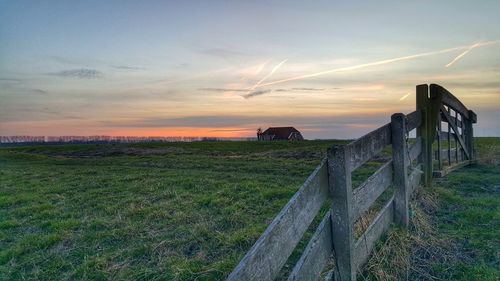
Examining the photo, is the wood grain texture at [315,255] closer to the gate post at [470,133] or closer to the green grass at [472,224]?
the green grass at [472,224]

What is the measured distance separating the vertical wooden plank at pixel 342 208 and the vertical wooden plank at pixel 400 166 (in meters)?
2.26

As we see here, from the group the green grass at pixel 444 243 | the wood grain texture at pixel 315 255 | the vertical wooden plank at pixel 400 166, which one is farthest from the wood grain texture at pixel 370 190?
the green grass at pixel 444 243

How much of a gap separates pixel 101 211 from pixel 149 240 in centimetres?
307

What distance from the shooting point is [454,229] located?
21.1 feet

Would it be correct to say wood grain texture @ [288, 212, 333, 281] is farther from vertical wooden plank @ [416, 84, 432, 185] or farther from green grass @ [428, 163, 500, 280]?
vertical wooden plank @ [416, 84, 432, 185]

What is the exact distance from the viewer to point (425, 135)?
8734 mm

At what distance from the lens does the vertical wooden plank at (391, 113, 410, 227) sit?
19.2ft

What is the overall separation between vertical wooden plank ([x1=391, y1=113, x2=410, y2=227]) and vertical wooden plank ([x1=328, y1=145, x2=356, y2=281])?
2260 mm

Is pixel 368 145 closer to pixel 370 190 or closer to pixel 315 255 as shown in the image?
pixel 370 190

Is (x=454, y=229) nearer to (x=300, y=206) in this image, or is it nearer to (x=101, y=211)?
(x=300, y=206)

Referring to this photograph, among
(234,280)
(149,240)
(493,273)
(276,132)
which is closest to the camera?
(234,280)

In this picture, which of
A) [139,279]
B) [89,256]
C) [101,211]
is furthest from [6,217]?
[139,279]

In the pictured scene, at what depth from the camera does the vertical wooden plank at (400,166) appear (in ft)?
19.2

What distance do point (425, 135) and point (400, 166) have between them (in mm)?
3215
